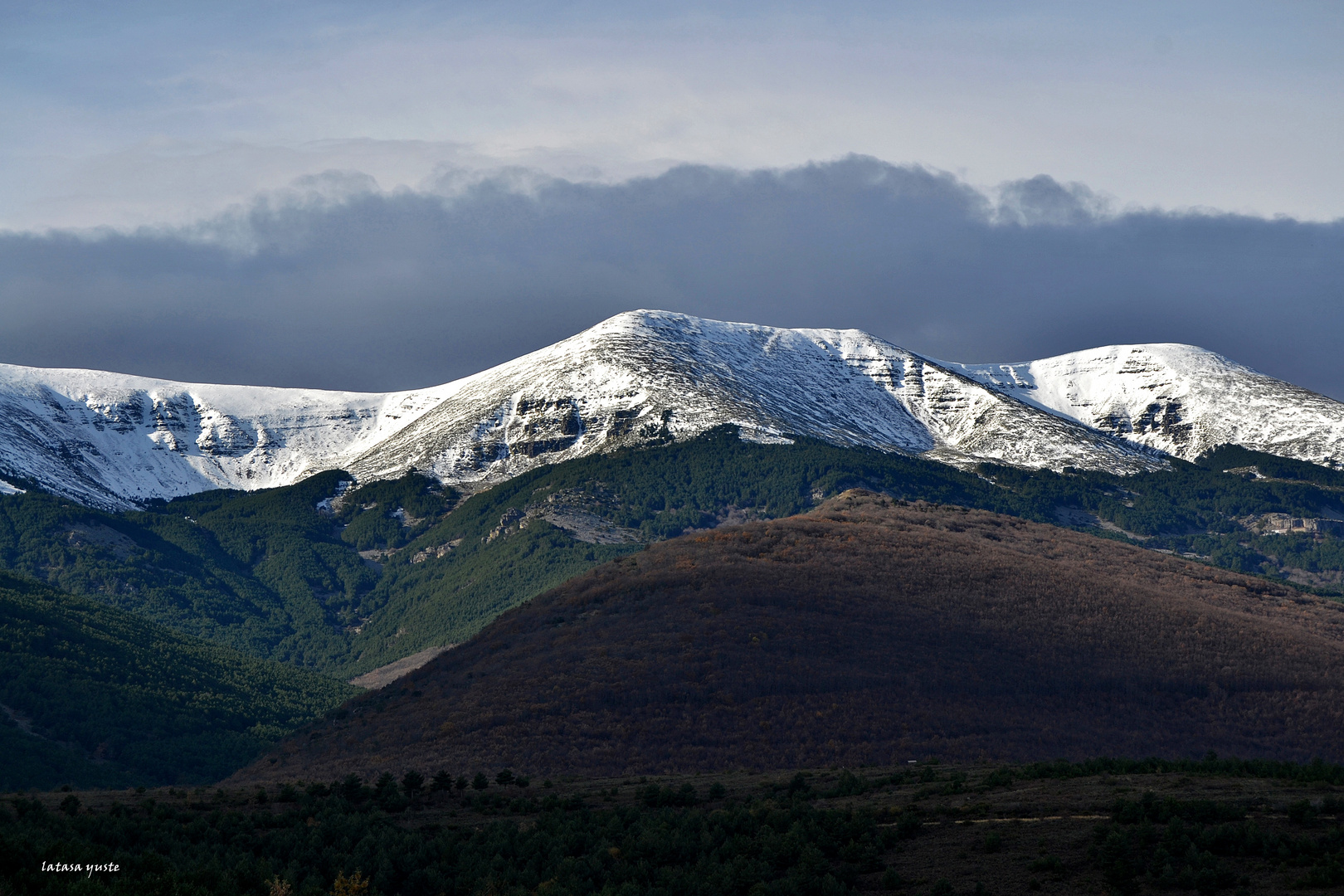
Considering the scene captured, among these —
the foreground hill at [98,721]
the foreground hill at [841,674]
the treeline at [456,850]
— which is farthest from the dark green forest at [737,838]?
the foreground hill at [98,721]

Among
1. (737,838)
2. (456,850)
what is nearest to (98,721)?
(456,850)

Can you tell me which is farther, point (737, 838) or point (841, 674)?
point (841, 674)

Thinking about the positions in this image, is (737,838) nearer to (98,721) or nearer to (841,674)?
(841,674)

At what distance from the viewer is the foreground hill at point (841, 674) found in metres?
114

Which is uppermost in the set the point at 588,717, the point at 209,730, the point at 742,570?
the point at 742,570

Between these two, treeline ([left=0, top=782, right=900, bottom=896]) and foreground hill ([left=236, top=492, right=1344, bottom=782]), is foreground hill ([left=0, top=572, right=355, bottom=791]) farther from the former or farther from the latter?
treeline ([left=0, top=782, right=900, bottom=896])

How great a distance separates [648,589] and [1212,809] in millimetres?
106386

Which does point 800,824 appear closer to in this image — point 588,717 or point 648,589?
point 588,717

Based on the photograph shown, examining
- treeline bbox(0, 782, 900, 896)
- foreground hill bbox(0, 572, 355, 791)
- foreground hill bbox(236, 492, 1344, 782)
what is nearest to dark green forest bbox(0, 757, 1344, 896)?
treeline bbox(0, 782, 900, 896)

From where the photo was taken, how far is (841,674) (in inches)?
5044

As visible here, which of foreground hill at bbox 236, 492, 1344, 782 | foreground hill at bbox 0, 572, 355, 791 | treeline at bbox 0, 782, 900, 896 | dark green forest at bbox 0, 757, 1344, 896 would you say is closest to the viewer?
dark green forest at bbox 0, 757, 1344, 896

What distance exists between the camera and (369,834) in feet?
205

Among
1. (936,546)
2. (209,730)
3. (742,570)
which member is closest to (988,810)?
(742,570)

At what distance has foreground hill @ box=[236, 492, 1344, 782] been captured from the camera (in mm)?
114438
